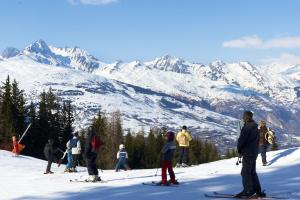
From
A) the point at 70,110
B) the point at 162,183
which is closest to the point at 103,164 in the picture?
the point at 70,110

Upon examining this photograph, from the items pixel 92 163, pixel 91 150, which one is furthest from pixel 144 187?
pixel 91 150

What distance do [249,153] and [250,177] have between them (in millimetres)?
736

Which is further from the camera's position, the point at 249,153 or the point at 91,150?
the point at 91,150

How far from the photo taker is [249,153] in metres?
16.4

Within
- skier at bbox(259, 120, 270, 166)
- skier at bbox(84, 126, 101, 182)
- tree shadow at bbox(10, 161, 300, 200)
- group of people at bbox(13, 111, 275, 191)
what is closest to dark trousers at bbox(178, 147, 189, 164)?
group of people at bbox(13, 111, 275, 191)

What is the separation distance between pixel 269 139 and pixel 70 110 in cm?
6516

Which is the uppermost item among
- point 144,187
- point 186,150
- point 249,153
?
point 186,150

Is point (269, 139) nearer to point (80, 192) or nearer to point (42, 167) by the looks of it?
point (80, 192)

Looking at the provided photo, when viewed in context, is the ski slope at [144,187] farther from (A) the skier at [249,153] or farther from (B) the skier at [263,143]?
(A) the skier at [249,153]

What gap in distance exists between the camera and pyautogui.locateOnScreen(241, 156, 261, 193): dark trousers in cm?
1634

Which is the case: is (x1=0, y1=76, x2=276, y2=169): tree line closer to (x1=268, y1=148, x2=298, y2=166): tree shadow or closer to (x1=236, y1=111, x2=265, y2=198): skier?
(x1=268, y1=148, x2=298, y2=166): tree shadow

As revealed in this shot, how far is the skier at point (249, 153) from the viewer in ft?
53.2

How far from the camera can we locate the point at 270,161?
96.3 feet

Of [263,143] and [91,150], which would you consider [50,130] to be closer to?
[263,143]
